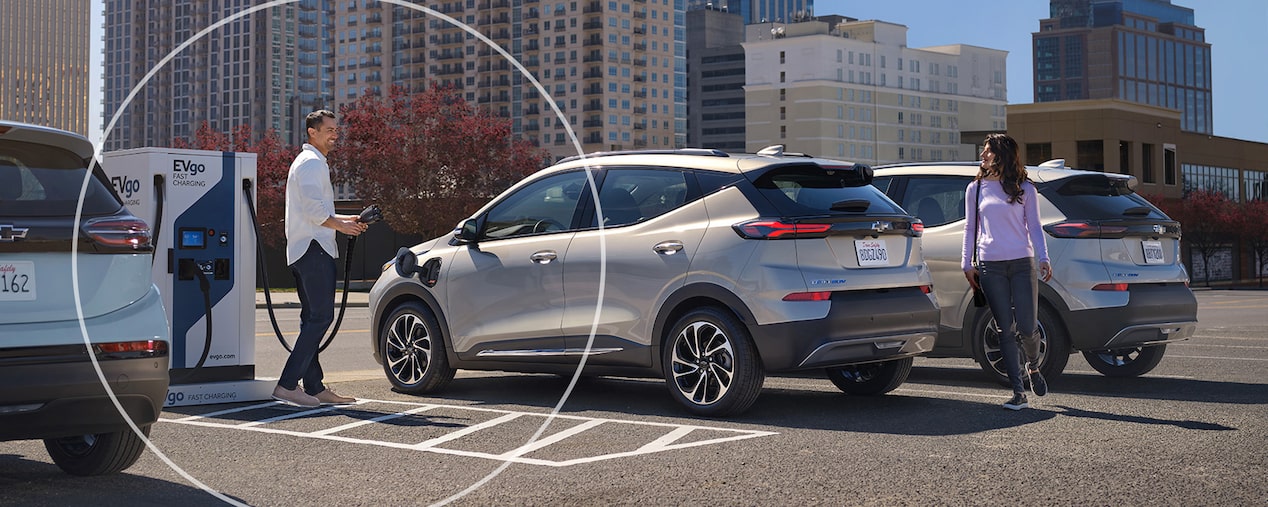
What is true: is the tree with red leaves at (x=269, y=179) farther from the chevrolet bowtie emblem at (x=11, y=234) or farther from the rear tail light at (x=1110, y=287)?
the chevrolet bowtie emblem at (x=11, y=234)

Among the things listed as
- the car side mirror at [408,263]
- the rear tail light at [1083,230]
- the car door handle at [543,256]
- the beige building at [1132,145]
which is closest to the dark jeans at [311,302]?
the car side mirror at [408,263]

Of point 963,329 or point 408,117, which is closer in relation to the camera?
point 963,329

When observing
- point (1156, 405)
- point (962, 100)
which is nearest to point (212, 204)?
point (1156, 405)

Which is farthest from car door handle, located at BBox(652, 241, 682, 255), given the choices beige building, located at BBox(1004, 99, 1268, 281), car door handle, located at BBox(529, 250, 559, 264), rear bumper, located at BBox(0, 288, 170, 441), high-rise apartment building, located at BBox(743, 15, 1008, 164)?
high-rise apartment building, located at BBox(743, 15, 1008, 164)

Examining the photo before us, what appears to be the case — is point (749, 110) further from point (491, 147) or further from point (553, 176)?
point (553, 176)

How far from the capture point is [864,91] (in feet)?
579

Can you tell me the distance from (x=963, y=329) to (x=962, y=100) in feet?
610

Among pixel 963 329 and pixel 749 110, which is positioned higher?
pixel 749 110

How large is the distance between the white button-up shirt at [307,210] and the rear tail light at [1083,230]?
5206 millimetres

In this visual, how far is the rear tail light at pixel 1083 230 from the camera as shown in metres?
9.52

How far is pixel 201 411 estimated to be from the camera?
835cm

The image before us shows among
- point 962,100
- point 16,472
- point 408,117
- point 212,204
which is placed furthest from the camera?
point 962,100

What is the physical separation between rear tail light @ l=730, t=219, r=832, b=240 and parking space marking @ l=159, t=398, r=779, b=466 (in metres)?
1.15

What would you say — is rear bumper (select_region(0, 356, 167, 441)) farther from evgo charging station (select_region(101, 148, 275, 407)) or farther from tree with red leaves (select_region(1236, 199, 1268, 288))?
tree with red leaves (select_region(1236, 199, 1268, 288))
